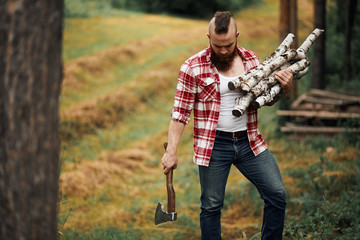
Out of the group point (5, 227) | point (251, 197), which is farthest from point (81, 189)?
point (5, 227)

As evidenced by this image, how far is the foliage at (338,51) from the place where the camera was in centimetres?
1168

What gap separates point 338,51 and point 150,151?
26.1 ft

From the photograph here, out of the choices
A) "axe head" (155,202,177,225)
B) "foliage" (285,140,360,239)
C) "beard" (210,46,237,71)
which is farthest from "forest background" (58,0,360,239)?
"beard" (210,46,237,71)

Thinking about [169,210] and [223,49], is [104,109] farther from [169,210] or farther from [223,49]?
[223,49]

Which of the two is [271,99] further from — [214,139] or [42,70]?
[42,70]

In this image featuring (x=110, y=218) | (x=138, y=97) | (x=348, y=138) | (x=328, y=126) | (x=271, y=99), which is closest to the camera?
(x=271, y=99)

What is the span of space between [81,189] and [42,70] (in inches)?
190

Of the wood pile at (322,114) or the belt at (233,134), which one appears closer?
the belt at (233,134)

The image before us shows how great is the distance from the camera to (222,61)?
3252mm

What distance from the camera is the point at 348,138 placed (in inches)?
285

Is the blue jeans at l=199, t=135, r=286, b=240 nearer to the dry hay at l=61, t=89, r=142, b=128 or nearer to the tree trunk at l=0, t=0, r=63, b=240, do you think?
the tree trunk at l=0, t=0, r=63, b=240

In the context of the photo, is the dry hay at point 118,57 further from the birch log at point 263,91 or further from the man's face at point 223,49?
the birch log at point 263,91

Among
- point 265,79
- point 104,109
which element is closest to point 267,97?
point 265,79

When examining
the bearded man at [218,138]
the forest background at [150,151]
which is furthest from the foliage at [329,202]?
the bearded man at [218,138]
